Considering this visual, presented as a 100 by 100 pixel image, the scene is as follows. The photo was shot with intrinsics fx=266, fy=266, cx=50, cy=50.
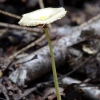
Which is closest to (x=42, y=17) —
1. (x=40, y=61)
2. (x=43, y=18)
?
(x=43, y=18)

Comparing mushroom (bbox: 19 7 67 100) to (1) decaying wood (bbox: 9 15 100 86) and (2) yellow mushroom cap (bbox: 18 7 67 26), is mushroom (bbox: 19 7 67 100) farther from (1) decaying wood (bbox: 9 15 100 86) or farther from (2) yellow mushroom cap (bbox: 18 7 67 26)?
(1) decaying wood (bbox: 9 15 100 86)

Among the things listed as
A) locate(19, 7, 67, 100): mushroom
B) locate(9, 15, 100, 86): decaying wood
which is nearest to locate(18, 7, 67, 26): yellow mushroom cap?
locate(19, 7, 67, 100): mushroom

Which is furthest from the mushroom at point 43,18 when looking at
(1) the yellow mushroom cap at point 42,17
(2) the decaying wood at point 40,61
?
(2) the decaying wood at point 40,61

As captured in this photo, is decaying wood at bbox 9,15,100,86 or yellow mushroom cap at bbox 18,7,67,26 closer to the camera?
yellow mushroom cap at bbox 18,7,67,26

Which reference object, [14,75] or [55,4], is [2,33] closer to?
[14,75]

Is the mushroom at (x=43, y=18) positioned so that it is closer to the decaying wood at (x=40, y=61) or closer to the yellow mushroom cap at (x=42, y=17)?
the yellow mushroom cap at (x=42, y=17)

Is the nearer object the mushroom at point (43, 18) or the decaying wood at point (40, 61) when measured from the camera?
the mushroom at point (43, 18)
